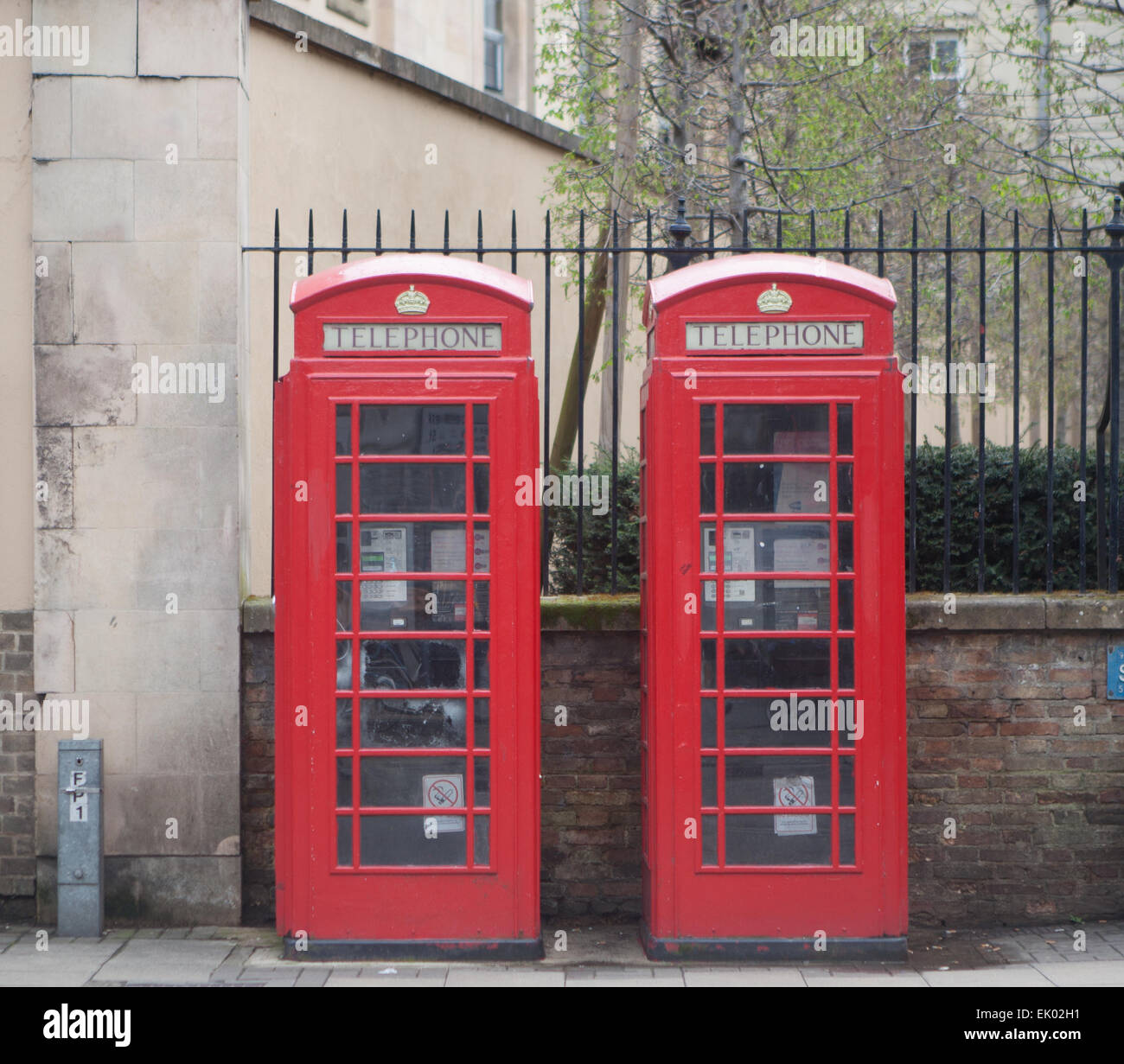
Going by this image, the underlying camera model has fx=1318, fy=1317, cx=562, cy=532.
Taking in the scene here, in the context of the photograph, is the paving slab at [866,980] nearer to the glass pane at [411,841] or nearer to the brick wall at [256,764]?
the glass pane at [411,841]

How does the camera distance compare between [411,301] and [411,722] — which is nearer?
[411,301]

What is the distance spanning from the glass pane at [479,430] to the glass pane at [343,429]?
0.52 metres

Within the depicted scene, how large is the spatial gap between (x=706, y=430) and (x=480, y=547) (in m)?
1.06

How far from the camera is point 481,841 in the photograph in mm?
5574

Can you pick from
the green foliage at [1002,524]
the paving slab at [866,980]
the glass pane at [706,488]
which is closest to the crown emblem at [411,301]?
the glass pane at [706,488]

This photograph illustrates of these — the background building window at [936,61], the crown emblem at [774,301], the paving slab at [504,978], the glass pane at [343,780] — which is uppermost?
the background building window at [936,61]

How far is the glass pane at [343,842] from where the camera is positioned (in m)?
5.58

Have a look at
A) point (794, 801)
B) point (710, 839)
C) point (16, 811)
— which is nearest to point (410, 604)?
point (710, 839)

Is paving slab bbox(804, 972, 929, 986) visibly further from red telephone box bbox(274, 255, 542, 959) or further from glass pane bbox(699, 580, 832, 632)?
glass pane bbox(699, 580, 832, 632)

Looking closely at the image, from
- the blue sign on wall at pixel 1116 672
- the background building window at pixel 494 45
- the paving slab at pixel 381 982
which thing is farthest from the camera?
the background building window at pixel 494 45

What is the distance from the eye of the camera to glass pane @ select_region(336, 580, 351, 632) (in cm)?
552

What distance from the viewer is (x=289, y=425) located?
5.49 m

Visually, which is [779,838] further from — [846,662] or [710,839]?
[846,662]

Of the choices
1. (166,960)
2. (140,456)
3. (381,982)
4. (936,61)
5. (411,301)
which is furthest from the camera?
(936,61)
